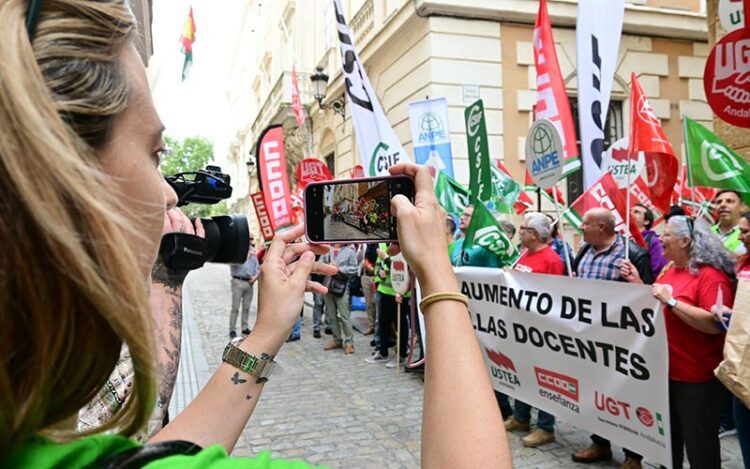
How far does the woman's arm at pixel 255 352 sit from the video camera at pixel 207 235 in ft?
0.45

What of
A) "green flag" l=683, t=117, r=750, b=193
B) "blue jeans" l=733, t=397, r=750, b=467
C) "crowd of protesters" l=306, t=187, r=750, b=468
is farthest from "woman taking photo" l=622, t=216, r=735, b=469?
"green flag" l=683, t=117, r=750, b=193

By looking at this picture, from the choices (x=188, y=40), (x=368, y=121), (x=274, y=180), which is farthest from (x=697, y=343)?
(x=188, y=40)

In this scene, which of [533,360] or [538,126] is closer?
[533,360]

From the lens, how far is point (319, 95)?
14289 mm

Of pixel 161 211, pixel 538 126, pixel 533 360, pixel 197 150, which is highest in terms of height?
pixel 197 150

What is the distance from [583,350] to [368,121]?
4.02 meters

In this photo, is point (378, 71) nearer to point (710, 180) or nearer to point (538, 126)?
point (538, 126)

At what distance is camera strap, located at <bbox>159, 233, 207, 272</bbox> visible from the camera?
1345 millimetres

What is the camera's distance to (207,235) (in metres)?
1.54

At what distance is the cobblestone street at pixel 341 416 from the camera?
4426mm

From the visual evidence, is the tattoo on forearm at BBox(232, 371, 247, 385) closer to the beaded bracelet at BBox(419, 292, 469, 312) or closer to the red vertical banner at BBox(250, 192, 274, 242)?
the beaded bracelet at BBox(419, 292, 469, 312)

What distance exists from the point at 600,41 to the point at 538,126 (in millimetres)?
1301

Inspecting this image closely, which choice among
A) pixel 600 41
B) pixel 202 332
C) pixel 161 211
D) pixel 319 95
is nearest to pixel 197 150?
pixel 319 95

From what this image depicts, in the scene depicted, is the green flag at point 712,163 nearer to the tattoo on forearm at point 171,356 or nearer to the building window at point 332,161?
the tattoo on forearm at point 171,356
